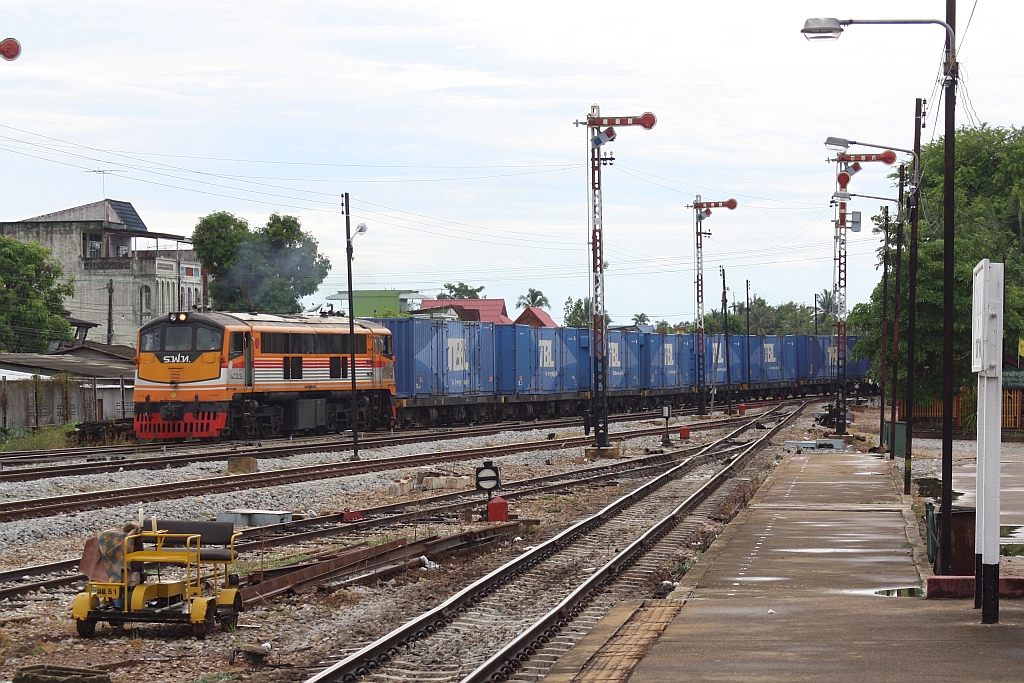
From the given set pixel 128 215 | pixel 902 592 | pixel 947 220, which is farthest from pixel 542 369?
pixel 128 215

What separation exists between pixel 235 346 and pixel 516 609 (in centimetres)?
2080

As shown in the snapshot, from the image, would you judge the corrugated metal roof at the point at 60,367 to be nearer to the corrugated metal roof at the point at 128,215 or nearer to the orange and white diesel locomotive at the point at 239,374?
the orange and white diesel locomotive at the point at 239,374

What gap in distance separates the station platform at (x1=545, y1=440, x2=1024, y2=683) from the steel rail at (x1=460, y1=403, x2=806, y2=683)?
1.37 ft

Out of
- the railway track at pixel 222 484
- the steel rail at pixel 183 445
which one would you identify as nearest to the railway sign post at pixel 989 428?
the railway track at pixel 222 484

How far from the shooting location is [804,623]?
10.9m

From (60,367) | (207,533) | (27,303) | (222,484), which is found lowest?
(222,484)

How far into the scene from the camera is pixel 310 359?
35000 mm

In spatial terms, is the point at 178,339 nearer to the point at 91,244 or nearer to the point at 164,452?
the point at 164,452

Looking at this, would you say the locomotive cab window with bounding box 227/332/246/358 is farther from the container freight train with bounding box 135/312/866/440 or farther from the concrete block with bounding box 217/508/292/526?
the concrete block with bounding box 217/508/292/526

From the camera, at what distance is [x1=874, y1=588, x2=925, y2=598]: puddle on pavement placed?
12.4 m

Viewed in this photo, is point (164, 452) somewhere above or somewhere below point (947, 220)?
below

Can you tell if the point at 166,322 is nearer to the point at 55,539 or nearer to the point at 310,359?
the point at 310,359

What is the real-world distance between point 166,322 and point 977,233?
35.9 m

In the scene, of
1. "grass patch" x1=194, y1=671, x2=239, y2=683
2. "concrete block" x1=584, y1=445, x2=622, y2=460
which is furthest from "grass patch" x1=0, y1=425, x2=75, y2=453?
"grass patch" x1=194, y1=671, x2=239, y2=683
